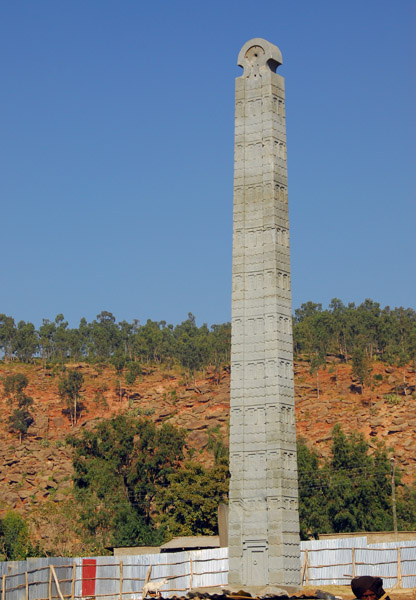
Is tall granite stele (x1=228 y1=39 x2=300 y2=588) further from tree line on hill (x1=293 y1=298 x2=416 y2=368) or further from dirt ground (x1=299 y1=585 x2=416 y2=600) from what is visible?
tree line on hill (x1=293 y1=298 x2=416 y2=368)

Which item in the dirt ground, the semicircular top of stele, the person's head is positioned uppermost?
the semicircular top of stele

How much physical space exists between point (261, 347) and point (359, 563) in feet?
32.4

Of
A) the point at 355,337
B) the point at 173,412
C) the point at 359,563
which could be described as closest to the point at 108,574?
the point at 359,563

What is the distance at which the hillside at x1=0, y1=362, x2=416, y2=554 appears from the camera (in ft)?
293

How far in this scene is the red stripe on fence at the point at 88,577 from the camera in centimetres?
3241

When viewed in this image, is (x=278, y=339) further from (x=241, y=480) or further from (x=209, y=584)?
(x=209, y=584)

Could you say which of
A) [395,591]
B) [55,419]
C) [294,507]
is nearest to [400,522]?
[395,591]

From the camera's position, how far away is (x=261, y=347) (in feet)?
100

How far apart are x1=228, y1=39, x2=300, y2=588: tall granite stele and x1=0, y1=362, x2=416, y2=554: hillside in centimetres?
4634

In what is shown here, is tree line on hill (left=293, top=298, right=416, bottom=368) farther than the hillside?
Yes

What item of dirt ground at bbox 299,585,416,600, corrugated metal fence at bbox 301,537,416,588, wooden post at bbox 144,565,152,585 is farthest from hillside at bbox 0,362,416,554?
dirt ground at bbox 299,585,416,600

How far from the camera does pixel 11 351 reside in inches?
5044

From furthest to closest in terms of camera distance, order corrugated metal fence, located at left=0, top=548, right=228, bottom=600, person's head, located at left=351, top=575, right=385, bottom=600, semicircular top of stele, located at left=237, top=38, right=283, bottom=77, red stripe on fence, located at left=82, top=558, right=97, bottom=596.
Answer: semicircular top of stele, located at left=237, top=38, right=283, bottom=77
red stripe on fence, located at left=82, top=558, right=97, bottom=596
corrugated metal fence, located at left=0, top=548, right=228, bottom=600
person's head, located at left=351, top=575, right=385, bottom=600

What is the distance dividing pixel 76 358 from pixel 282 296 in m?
103
